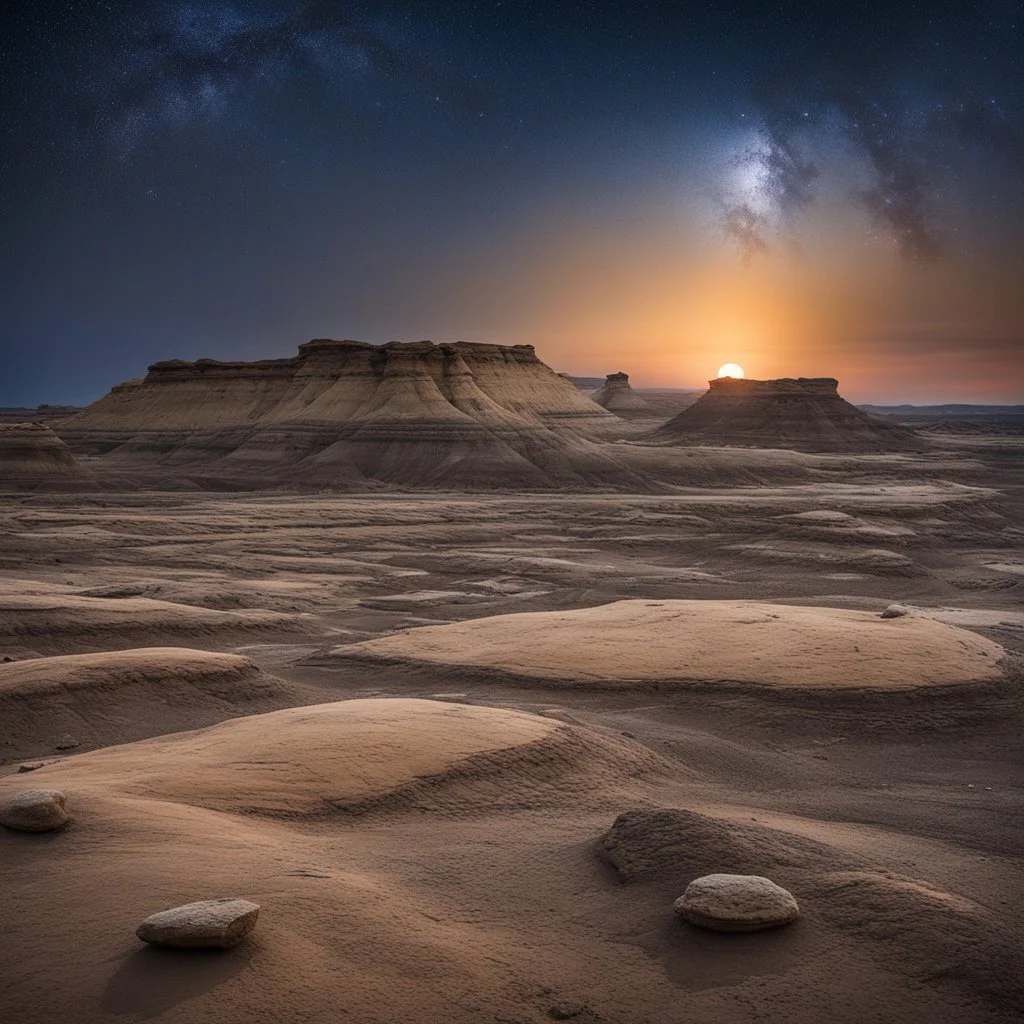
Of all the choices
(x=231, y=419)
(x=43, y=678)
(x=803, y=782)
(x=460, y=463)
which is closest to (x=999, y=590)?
(x=803, y=782)

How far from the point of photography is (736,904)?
6.39 m

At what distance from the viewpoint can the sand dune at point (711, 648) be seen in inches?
592

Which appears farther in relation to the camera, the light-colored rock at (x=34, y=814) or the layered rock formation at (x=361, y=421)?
the layered rock formation at (x=361, y=421)

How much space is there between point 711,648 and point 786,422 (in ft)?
261

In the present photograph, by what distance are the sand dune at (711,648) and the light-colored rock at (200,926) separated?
9831 mm

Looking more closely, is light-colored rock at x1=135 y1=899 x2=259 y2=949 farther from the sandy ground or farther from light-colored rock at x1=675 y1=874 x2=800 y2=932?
light-colored rock at x1=675 y1=874 x2=800 y2=932

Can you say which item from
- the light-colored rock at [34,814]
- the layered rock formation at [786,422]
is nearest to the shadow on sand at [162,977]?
the light-colored rock at [34,814]

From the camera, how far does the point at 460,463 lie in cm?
5928

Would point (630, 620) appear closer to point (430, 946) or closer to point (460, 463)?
point (430, 946)

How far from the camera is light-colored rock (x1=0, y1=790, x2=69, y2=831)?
709 centimetres

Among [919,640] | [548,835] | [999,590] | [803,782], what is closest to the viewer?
[548,835]

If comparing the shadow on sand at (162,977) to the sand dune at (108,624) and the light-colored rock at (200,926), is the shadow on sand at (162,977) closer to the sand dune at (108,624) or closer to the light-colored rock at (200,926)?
the light-colored rock at (200,926)

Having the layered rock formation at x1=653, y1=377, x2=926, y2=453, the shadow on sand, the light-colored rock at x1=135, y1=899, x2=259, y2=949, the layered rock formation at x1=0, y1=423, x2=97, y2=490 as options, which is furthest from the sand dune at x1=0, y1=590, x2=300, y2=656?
the layered rock formation at x1=653, y1=377, x2=926, y2=453

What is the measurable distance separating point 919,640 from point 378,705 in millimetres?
9411
